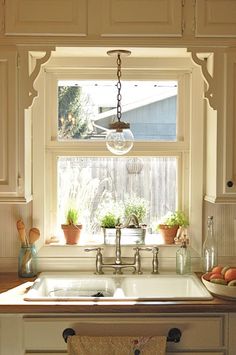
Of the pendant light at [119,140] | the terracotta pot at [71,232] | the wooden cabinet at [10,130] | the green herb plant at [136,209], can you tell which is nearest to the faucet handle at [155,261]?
the green herb plant at [136,209]

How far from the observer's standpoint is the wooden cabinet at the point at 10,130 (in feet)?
7.43

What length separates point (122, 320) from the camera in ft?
6.67

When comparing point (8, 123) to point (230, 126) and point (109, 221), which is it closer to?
point (109, 221)

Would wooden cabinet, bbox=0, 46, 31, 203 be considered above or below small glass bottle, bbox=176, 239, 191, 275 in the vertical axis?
above

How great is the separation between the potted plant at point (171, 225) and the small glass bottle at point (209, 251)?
0.19 m

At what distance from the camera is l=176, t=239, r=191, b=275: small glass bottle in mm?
2494

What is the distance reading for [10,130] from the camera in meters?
2.27

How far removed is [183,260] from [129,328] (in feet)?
1.97

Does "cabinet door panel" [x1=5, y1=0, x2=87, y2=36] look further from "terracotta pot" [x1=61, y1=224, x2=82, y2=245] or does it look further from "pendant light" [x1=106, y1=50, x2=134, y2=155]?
"terracotta pot" [x1=61, y1=224, x2=82, y2=245]

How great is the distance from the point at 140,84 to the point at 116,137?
1.46 feet

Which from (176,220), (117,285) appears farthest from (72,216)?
(176,220)

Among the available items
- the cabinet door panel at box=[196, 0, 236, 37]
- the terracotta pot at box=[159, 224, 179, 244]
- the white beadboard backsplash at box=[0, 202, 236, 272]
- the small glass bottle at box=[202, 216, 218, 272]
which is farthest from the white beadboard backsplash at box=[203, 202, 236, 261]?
the cabinet door panel at box=[196, 0, 236, 37]

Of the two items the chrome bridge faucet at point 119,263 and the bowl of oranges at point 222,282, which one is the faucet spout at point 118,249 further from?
the bowl of oranges at point 222,282

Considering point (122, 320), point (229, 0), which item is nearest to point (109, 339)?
point (122, 320)
